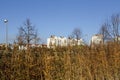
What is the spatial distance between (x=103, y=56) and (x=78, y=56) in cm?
126

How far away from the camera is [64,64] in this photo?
9.20 meters

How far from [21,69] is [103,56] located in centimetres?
361

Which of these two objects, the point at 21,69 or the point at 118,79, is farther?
the point at 118,79

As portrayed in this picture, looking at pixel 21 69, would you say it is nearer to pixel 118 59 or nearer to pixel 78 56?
pixel 78 56

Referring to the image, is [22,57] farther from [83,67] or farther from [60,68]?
[83,67]

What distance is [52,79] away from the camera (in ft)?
27.8

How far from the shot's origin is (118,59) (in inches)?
420

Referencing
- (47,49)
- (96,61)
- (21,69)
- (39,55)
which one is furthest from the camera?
(96,61)

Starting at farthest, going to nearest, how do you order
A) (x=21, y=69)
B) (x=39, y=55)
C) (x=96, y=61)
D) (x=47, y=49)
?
1. (x=96, y=61)
2. (x=47, y=49)
3. (x=39, y=55)
4. (x=21, y=69)

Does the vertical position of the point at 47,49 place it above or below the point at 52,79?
above

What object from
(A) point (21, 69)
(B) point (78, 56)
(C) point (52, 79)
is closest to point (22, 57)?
(A) point (21, 69)

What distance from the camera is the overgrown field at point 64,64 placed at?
26.8 ft

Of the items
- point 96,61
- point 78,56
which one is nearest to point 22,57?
point 78,56

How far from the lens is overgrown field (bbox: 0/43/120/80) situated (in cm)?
817
